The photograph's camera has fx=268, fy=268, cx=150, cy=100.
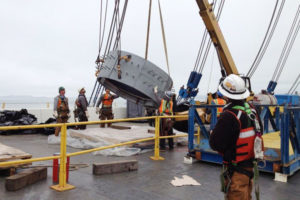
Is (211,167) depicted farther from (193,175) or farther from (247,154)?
(247,154)

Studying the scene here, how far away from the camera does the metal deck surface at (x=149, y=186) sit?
12.5 ft

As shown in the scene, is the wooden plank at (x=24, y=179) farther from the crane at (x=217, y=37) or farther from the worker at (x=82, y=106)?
the crane at (x=217, y=37)

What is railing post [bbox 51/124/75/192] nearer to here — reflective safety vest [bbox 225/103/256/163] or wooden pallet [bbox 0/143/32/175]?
wooden pallet [bbox 0/143/32/175]

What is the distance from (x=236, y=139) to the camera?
2.41m

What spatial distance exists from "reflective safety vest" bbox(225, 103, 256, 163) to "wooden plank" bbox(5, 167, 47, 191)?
306 centimetres

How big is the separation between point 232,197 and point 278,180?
276cm

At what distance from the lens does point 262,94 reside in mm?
14336

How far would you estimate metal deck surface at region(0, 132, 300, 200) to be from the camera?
12.5 ft

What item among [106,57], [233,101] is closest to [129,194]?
[233,101]

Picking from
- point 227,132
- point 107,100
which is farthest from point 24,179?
point 107,100

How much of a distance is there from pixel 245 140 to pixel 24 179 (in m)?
3.23

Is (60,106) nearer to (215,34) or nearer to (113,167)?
(113,167)

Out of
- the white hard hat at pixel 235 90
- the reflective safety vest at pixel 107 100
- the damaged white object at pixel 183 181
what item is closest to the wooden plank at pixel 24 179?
the damaged white object at pixel 183 181

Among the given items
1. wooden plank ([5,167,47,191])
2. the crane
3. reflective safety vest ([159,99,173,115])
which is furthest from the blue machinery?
wooden plank ([5,167,47,191])
